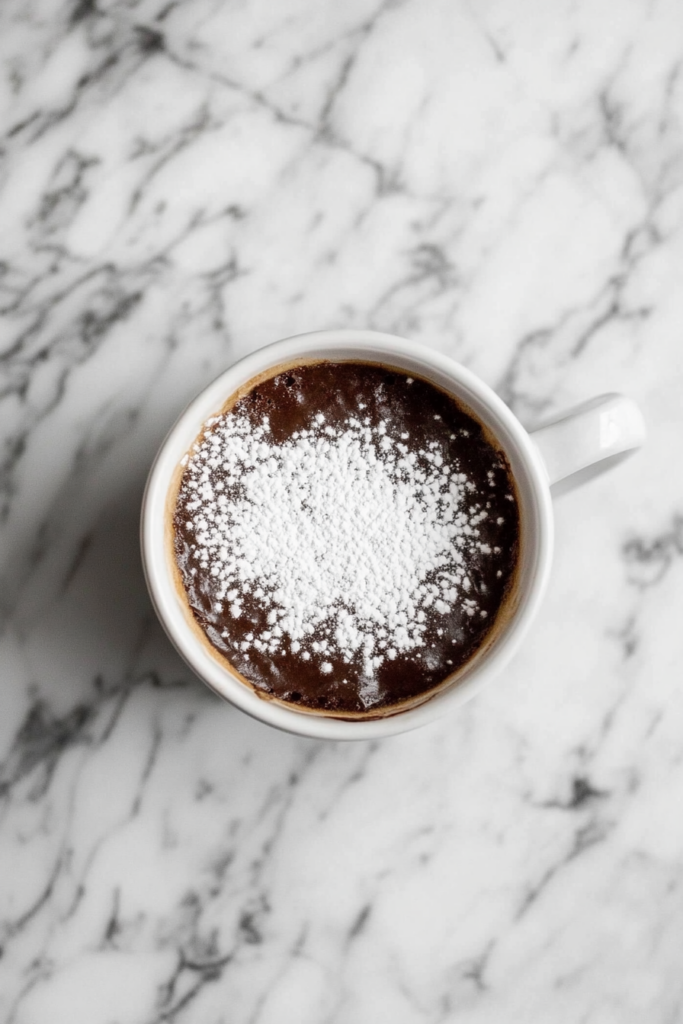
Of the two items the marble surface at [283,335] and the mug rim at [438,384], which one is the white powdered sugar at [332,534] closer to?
the mug rim at [438,384]

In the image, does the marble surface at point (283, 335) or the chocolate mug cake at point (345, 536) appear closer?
the chocolate mug cake at point (345, 536)

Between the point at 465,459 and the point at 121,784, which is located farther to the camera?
the point at 121,784

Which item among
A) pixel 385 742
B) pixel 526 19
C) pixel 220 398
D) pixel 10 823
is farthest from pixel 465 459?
pixel 10 823

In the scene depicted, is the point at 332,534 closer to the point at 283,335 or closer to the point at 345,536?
the point at 345,536

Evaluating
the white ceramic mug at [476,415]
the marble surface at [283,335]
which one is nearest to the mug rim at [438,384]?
the white ceramic mug at [476,415]

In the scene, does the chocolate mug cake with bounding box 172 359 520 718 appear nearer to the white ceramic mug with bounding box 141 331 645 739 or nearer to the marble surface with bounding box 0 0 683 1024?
the white ceramic mug with bounding box 141 331 645 739

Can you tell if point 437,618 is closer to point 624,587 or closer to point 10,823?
point 624,587

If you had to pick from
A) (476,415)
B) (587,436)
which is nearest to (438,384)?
(476,415)

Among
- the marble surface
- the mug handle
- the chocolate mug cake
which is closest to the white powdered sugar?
the chocolate mug cake

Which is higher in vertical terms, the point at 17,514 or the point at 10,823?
the point at 17,514
